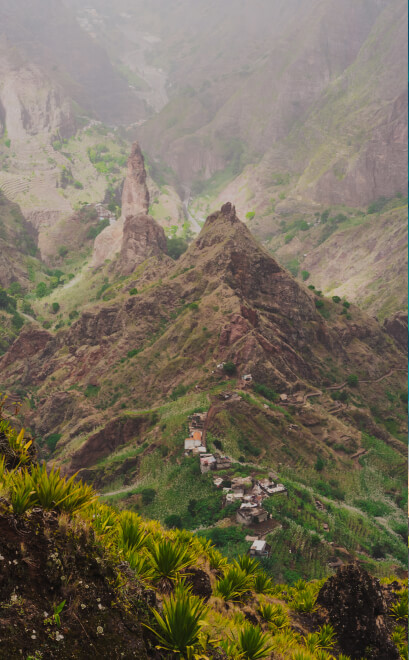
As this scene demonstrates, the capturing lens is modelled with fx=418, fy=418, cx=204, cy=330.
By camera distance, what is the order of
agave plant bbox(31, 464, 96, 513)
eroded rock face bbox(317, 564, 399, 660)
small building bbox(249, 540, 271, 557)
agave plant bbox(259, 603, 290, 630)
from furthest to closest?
small building bbox(249, 540, 271, 557)
eroded rock face bbox(317, 564, 399, 660)
agave plant bbox(259, 603, 290, 630)
agave plant bbox(31, 464, 96, 513)

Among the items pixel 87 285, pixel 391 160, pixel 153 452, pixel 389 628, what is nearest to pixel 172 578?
pixel 389 628

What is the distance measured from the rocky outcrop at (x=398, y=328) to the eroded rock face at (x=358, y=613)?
92.1m

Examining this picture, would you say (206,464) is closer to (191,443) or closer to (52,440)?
(191,443)

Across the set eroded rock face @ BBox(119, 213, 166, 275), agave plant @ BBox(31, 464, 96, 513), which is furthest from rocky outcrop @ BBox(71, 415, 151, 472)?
eroded rock face @ BBox(119, 213, 166, 275)

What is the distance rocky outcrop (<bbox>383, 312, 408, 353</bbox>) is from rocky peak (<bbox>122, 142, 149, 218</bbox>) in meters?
86.8

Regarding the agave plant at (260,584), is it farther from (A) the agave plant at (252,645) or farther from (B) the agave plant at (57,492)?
(B) the agave plant at (57,492)

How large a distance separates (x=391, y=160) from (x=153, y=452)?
594 feet

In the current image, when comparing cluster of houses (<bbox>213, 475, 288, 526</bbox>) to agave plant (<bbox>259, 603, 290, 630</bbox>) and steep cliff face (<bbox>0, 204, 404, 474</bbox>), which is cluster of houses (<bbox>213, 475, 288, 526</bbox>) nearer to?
steep cliff face (<bbox>0, 204, 404, 474</bbox>)

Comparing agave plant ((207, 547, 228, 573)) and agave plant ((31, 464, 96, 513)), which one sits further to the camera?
agave plant ((207, 547, 228, 573))

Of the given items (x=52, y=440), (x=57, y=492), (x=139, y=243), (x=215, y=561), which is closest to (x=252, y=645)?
(x=57, y=492)

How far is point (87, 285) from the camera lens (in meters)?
131

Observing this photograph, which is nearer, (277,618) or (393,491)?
(277,618)

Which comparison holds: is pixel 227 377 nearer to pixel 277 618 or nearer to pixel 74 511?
pixel 277 618

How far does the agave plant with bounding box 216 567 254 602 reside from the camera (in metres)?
12.5
